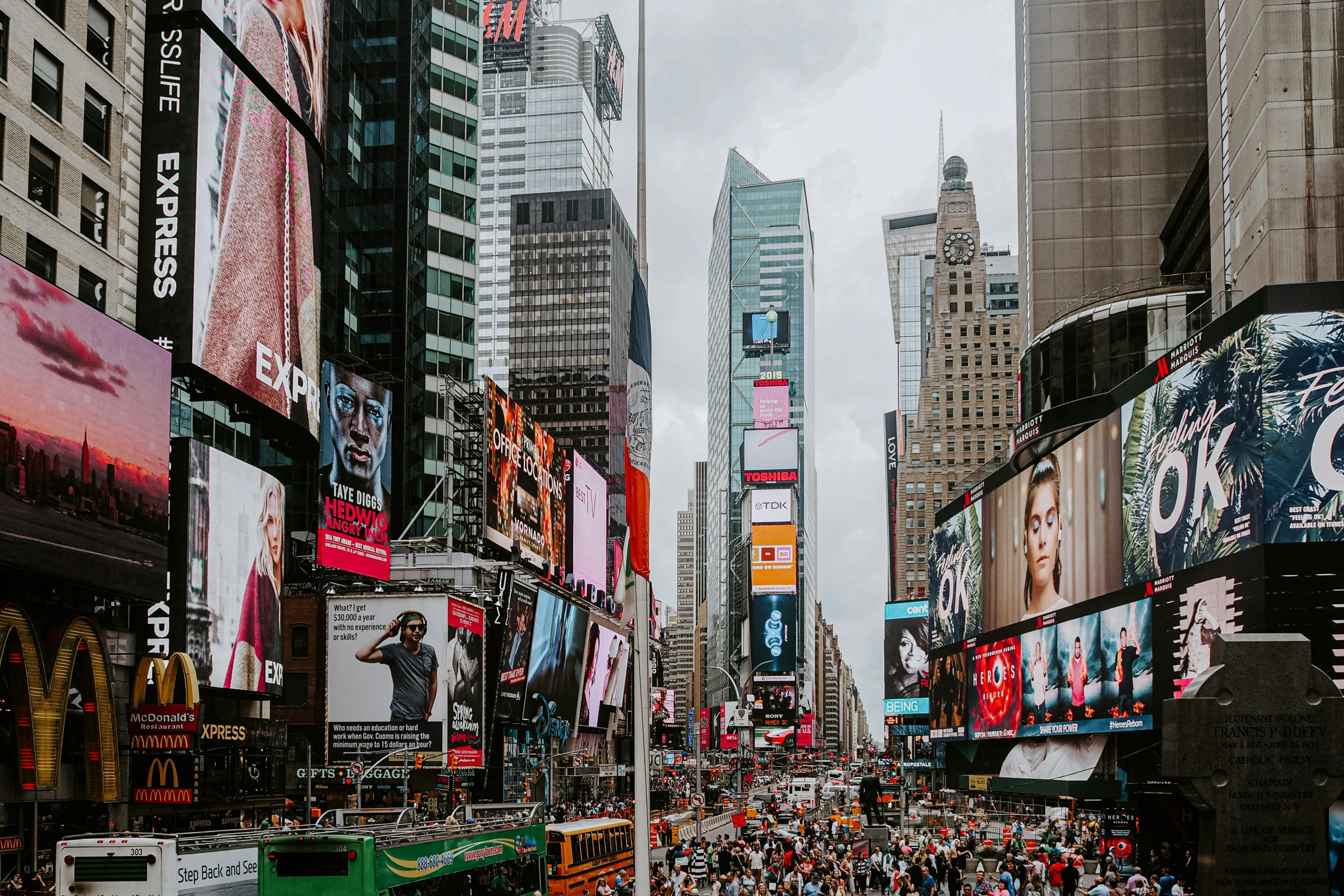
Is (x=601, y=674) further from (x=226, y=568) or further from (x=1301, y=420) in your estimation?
(x=1301, y=420)

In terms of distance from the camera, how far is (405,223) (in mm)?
92188

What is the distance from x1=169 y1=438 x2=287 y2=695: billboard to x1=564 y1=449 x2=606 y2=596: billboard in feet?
142

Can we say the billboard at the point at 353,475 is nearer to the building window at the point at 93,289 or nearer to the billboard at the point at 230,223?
the billboard at the point at 230,223

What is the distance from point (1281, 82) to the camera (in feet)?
161

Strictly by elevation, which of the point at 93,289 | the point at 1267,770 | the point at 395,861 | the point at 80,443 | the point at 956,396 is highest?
the point at 956,396

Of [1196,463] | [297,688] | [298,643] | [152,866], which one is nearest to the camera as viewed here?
[152,866]

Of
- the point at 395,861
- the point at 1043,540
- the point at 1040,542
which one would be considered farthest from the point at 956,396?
the point at 395,861

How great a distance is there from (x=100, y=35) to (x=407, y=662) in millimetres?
32471

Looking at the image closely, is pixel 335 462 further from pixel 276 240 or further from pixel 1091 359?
pixel 1091 359

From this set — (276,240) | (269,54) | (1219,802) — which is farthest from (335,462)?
(1219,802)

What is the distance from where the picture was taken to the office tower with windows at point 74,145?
38906mm

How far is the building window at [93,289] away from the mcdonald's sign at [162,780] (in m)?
13.5

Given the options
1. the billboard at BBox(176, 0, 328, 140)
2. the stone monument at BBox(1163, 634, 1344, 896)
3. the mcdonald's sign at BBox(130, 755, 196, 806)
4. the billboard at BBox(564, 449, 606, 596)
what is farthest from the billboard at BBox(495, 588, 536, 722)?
the stone monument at BBox(1163, 634, 1344, 896)

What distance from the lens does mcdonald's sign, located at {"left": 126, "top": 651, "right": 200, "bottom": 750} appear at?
4300 cm
